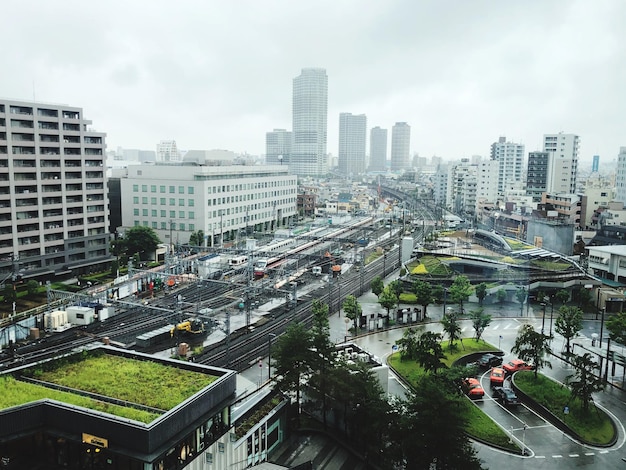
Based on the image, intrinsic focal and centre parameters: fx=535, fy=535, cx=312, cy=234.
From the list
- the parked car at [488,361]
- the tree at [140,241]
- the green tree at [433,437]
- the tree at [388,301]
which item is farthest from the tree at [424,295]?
the tree at [140,241]

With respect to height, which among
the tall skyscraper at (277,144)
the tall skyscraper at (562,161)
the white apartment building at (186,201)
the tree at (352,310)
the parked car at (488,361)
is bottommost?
the parked car at (488,361)

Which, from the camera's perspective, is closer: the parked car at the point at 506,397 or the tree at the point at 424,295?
the parked car at the point at 506,397

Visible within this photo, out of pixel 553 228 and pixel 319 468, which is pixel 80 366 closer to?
pixel 319 468

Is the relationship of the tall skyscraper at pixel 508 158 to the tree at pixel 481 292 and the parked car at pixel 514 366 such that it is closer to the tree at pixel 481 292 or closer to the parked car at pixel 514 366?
the tree at pixel 481 292

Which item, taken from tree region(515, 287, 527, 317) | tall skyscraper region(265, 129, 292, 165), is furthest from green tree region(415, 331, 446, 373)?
tall skyscraper region(265, 129, 292, 165)

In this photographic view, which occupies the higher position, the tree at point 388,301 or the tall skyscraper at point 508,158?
the tall skyscraper at point 508,158

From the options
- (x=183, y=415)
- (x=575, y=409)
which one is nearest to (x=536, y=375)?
(x=575, y=409)
